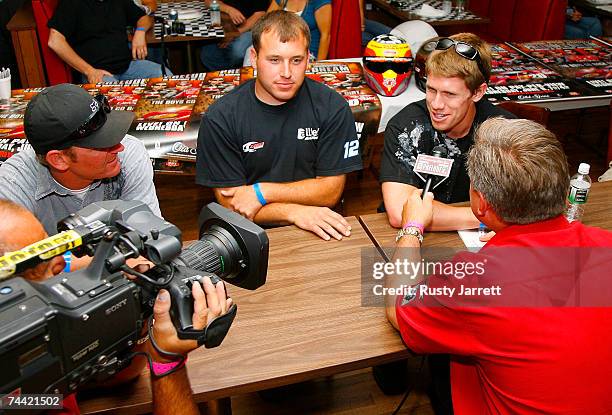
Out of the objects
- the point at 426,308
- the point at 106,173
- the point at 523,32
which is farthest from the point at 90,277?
the point at 523,32

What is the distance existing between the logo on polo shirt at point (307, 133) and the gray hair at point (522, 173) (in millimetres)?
1020

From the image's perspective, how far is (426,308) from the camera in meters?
1.43

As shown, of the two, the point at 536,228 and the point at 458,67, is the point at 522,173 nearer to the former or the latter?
the point at 536,228

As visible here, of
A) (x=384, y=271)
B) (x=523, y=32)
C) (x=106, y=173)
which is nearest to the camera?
(x=384, y=271)

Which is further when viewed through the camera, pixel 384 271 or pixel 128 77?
pixel 128 77

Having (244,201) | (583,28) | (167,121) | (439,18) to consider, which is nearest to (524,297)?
(244,201)

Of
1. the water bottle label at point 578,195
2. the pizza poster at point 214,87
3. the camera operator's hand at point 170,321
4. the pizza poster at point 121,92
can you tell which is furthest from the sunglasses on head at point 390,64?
the camera operator's hand at point 170,321

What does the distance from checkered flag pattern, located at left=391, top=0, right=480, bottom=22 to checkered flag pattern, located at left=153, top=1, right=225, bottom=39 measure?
1.62m

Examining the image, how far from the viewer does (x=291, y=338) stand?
61.5 inches

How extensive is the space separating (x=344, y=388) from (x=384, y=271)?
0.86 meters

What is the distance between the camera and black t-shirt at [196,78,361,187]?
7.50 ft

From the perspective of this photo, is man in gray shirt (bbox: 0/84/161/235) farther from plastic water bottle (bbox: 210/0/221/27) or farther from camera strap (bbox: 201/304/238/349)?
plastic water bottle (bbox: 210/0/221/27)

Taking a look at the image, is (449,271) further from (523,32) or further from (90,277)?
(523,32)

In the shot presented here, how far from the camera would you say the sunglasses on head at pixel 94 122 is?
181 centimetres
